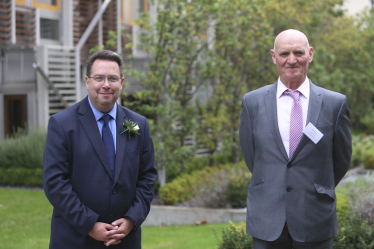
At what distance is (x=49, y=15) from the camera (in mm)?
14500

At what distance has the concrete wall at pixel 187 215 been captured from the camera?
26.7 ft

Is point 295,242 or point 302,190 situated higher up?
point 302,190

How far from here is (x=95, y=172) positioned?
3.16 meters

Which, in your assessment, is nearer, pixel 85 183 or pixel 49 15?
pixel 85 183

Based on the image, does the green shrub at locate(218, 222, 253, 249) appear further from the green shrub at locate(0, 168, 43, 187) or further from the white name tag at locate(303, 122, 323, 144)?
the green shrub at locate(0, 168, 43, 187)

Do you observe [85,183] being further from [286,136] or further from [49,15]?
[49,15]

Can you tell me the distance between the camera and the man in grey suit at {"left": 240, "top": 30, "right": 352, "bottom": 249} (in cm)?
307

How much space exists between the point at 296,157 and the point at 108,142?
142 cm

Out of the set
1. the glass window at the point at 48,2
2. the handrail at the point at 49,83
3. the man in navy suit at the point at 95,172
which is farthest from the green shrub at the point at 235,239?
the glass window at the point at 48,2

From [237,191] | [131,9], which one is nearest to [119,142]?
[237,191]

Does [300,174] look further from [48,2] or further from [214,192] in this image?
[48,2]

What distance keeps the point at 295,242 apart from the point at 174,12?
23.2ft

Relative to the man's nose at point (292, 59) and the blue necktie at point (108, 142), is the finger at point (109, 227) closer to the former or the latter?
the blue necktie at point (108, 142)

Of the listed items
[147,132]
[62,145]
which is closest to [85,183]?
[62,145]
